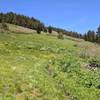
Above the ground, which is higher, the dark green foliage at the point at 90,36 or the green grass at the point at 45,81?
the dark green foliage at the point at 90,36

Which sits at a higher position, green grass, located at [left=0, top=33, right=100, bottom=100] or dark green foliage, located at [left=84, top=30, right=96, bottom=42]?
dark green foliage, located at [left=84, top=30, right=96, bottom=42]

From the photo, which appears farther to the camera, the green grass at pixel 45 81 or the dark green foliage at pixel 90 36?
the dark green foliage at pixel 90 36

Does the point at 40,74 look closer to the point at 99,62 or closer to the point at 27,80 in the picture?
the point at 27,80

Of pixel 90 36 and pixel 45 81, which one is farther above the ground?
pixel 90 36

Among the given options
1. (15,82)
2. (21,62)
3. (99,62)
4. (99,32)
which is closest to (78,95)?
(15,82)

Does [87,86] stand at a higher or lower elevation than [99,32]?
lower

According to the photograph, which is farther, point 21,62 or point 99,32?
point 99,32

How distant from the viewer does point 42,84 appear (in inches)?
993

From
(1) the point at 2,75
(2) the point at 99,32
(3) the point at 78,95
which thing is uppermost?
(2) the point at 99,32

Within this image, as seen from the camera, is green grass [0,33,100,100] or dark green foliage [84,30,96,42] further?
dark green foliage [84,30,96,42]

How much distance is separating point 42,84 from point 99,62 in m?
21.6

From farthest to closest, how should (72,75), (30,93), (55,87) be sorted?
(72,75) < (55,87) < (30,93)

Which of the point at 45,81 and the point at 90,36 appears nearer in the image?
the point at 45,81

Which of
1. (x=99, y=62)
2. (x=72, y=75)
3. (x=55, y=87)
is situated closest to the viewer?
(x=55, y=87)
